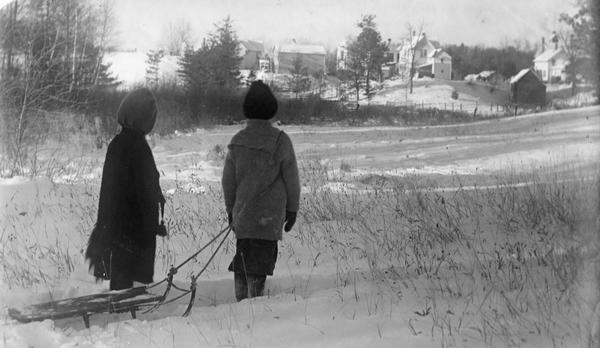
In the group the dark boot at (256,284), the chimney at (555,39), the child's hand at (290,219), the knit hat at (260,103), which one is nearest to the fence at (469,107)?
the chimney at (555,39)

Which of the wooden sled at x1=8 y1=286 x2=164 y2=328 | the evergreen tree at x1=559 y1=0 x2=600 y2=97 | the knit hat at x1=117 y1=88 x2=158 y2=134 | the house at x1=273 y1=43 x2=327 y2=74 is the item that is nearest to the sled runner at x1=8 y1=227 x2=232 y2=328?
the wooden sled at x1=8 y1=286 x2=164 y2=328

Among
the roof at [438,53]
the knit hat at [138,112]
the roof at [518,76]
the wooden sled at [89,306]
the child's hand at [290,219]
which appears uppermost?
the roof at [438,53]

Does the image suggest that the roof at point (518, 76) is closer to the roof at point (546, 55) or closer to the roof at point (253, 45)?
the roof at point (546, 55)

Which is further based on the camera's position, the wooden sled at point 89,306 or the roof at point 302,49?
the roof at point 302,49

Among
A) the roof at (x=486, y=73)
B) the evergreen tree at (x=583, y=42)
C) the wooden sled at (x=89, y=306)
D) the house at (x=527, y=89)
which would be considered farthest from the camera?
the roof at (x=486, y=73)

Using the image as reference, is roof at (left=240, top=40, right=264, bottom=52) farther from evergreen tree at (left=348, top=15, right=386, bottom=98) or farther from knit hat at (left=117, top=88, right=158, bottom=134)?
knit hat at (left=117, top=88, right=158, bottom=134)

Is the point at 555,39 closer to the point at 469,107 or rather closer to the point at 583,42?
the point at 583,42

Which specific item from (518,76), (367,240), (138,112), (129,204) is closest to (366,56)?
(518,76)
